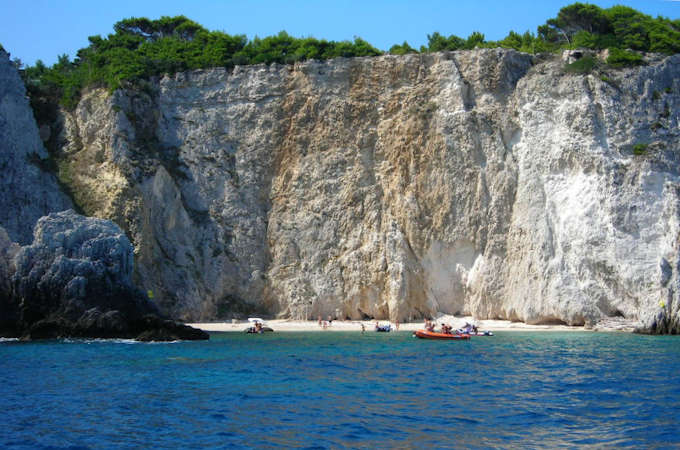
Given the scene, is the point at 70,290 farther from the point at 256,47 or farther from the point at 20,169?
the point at 256,47

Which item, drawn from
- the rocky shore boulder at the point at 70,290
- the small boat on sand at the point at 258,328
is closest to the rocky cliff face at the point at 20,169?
the rocky shore boulder at the point at 70,290

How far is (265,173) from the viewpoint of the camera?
48.4 meters

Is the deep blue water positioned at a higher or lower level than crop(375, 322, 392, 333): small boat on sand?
lower

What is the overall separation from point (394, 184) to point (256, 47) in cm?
1584

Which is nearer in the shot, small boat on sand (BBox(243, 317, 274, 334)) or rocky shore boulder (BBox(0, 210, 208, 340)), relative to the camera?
rocky shore boulder (BBox(0, 210, 208, 340))

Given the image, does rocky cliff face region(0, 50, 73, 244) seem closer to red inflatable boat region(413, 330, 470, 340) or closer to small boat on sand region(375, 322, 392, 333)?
small boat on sand region(375, 322, 392, 333)

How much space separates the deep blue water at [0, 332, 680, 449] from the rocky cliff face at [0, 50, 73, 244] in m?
11.5

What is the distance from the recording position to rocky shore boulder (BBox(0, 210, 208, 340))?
32750 mm

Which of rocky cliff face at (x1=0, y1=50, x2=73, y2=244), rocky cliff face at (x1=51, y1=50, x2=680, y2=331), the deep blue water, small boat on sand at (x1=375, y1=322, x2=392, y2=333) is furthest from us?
rocky cliff face at (x1=51, y1=50, x2=680, y2=331)

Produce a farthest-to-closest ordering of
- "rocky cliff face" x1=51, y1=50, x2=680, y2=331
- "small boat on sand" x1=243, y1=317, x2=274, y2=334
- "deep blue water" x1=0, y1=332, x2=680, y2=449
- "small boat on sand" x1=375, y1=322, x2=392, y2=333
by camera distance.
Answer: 1. "rocky cliff face" x1=51, y1=50, x2=680, y2=331
2. "small boat on sand" x1=375, y1=322, x2=392, y2=333
3. "small boat on sand" x1=243, y1=317, x2=274, y2=334
4. "deep blue water" x1=0, y1=332, x2=680, y2=449

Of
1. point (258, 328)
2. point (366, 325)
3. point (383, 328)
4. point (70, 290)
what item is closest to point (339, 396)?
point (70, 290)

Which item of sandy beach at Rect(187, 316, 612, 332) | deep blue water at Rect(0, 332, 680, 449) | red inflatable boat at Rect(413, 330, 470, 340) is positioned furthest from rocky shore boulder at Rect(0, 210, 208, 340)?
red inflatable boat at Rect(413, 330, 470, 340)

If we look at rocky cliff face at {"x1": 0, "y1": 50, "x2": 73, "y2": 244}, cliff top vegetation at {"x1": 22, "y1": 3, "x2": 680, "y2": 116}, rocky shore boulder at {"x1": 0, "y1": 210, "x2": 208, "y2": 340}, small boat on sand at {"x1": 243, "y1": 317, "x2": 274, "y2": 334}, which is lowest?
small boat on sand at {"x1": 243, "y1": 317, "x2": 274, "y2": 334}

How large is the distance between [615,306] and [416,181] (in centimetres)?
1422
